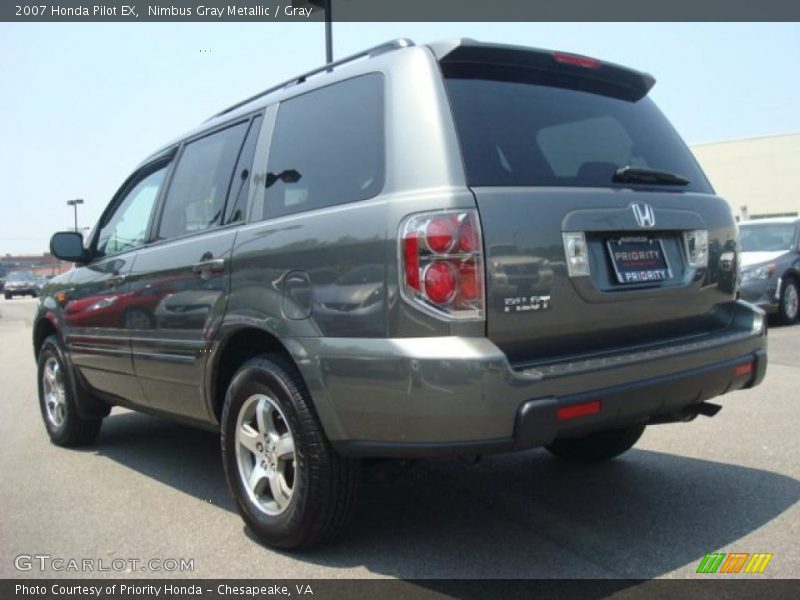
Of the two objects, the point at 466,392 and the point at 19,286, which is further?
the point at 19,286

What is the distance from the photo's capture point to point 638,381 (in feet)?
9.76

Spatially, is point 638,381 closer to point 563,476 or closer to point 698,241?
point 698,241

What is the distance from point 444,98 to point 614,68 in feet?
3.49

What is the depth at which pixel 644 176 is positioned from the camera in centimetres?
334

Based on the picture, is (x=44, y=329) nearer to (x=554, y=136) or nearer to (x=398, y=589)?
(x=398, y=589)

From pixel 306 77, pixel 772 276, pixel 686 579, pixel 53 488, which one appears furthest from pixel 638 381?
pixel 772 276

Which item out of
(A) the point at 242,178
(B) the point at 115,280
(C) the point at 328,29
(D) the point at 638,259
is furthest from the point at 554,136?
(C) the point at 328,29

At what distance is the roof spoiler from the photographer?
306cm

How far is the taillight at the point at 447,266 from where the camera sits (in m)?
2.72

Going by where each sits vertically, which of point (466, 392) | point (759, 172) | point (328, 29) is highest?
point (328, 29)

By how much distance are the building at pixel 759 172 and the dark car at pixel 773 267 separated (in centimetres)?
3311

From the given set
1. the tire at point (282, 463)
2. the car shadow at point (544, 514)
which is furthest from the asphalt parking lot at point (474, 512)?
the tire at point (282, 463)
